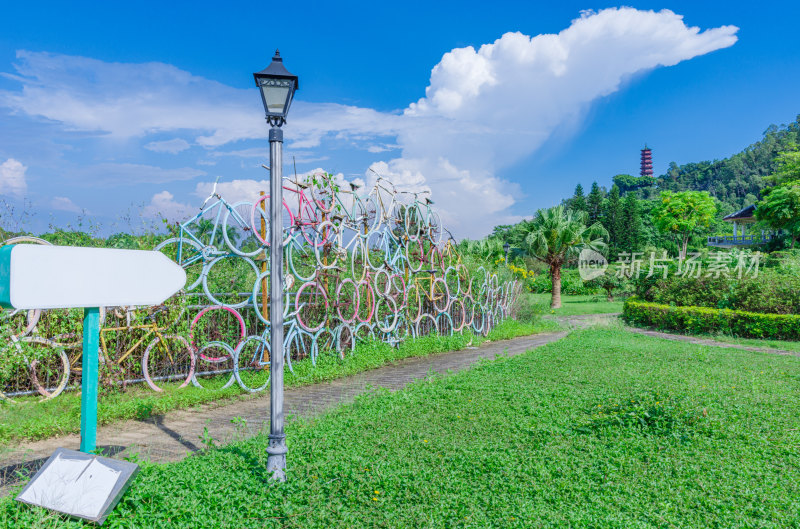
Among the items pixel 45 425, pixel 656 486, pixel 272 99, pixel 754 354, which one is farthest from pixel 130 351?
pixel 754 354

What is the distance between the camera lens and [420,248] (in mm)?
10422

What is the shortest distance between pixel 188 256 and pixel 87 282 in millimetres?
3776

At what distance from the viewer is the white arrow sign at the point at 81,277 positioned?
8.33 feet

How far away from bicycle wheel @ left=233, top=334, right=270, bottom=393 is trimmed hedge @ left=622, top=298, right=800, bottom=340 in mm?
11077

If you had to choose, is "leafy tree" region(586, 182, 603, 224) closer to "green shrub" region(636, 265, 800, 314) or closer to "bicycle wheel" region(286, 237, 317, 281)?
"green shrub" region(636, 265, 800, 314)

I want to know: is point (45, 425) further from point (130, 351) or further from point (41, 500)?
point (41, 500)

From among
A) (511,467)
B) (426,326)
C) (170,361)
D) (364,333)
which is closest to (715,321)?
(426,326)

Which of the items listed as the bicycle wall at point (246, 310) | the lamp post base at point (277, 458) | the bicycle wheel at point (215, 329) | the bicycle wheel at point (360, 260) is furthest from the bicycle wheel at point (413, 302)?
the lamp post base at point (277, 458)

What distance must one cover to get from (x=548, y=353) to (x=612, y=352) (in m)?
1.07

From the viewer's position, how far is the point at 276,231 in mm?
3629

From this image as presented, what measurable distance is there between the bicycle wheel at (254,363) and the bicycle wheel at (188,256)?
1.00 meters

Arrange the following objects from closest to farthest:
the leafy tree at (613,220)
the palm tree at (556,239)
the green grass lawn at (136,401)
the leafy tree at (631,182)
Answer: the green grass lawn at (136,401), the palm tree at (556,239), the leafy tree at (613,220), the leafy tree at (631,182)

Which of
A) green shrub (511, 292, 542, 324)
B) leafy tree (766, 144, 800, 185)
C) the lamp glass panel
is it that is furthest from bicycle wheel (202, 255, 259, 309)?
leafy tree (766, 144, 800, 185)

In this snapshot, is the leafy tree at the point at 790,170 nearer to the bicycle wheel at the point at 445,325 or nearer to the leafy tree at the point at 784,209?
the leafy tree at the point at 784,209
